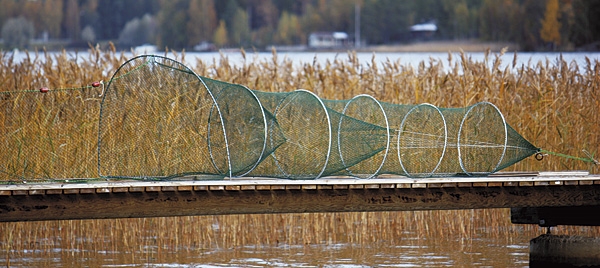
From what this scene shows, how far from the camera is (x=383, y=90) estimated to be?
62.2 feet

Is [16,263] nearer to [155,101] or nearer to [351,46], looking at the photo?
[155,101]

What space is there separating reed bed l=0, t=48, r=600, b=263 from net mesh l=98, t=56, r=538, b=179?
1313mm

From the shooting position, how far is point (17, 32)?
6300 cm

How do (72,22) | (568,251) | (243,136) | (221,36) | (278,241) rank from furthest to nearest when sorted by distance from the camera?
(72,22) < (221,36) < (278,241) < (568,251) < (243,136)

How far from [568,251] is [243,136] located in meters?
4.14

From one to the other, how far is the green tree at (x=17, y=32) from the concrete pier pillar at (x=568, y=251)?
51.0 m

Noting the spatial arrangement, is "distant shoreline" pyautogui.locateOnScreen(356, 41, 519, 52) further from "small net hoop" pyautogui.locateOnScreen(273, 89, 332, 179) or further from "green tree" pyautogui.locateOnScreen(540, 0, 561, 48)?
"small net hoop" pyautogui.locateOnScreen(273, 89, 332, 179)

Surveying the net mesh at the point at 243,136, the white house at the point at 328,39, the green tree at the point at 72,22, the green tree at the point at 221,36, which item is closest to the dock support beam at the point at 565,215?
the net mesh at the point at 243,136

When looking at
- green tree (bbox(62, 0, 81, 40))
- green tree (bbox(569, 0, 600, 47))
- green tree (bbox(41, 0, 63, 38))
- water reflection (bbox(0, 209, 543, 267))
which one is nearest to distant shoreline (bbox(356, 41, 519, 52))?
green tree (bbox(569, 0, 600, 47))

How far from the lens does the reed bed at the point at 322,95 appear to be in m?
15.1

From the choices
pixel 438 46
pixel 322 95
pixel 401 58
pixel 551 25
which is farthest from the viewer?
pixel 438 46

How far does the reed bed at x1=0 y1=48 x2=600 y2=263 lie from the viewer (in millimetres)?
15094

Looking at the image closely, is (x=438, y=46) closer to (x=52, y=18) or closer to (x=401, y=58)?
(x=52, y=18)

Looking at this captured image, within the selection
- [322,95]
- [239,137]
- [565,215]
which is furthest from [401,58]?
[239,137]
